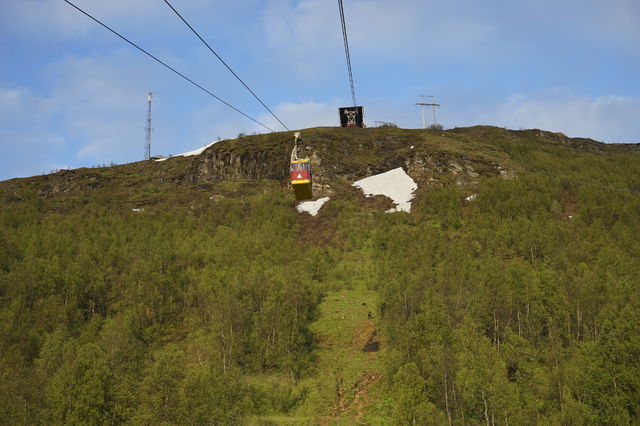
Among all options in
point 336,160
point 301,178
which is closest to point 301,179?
point 301,178

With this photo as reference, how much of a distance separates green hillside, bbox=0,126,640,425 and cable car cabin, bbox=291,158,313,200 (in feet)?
55.4

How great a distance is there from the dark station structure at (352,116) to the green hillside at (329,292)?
1070cm

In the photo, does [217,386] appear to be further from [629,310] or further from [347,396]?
[629,310]

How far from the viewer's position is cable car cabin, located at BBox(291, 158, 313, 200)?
95.5ft

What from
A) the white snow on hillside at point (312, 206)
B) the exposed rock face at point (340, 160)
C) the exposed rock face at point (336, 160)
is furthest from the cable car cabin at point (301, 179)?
the exposed rock face at point (336, 160)

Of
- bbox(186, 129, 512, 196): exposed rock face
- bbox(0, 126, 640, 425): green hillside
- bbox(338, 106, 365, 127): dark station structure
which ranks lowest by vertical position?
bbox(0, 126, 640, 425): green hillside

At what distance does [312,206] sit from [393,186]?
21.7 meters

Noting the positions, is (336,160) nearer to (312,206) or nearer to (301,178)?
(312,206)

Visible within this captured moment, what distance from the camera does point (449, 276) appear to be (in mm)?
58250

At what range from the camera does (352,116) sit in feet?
461

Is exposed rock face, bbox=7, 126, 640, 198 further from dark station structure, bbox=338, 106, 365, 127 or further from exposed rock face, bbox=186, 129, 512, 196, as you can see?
dark station structure, bbox=338, 106, 365, 127

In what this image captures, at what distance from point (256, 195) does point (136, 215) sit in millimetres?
28908

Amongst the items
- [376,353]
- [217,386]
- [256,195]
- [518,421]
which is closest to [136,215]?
[256,195]

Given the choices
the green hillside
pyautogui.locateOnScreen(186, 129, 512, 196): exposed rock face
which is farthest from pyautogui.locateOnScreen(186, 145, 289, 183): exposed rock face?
the green hillside
